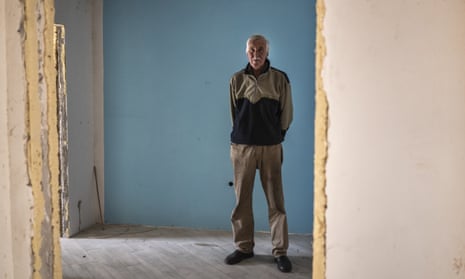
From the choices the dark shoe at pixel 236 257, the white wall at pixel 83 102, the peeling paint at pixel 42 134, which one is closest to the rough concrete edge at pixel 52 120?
the peeling paint at pixel 42 134

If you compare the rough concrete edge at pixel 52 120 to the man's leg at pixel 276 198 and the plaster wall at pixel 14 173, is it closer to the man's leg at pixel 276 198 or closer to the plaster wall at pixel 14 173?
the plaster wall at pixel 14 173

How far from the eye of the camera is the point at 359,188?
102cm

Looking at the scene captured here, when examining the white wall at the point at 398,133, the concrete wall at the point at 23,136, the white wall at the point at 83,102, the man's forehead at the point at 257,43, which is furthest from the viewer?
the white wall at the point at 83,102

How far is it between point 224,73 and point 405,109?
2.77 m

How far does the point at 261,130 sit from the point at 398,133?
182 cm

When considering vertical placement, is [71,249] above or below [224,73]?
below

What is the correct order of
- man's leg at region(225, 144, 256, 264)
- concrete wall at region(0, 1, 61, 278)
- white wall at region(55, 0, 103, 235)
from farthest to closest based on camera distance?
white wall at region(55, 0, 103, 235) → man's leg at region(225, 144, 256, 264) → concrete wall at region(0, 1, 61, 278)

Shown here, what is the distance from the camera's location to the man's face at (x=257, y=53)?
2770 mm

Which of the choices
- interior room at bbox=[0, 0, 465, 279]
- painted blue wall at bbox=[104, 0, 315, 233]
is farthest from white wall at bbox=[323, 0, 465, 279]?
painted blue wall at bbox=[104, 0, 315, 233]

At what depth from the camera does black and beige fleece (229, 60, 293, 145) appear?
2.80 metres

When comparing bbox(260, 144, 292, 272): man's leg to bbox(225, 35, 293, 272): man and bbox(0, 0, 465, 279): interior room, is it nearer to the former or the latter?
bbox(225, 35, 293, 272): man

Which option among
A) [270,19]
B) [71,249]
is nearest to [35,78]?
[71,249]

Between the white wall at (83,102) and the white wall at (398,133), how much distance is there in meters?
2.98

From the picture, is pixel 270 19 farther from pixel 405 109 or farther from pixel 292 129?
pixel 405 109
